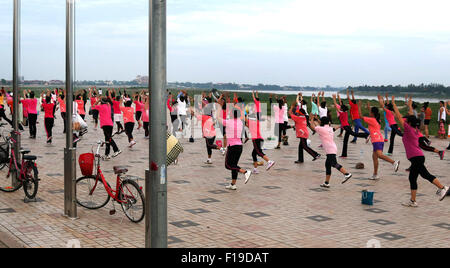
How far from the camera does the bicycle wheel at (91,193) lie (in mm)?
9023

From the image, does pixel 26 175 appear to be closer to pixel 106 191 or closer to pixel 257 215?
pixel 106 191

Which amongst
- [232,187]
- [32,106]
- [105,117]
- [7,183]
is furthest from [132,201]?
[32,106]

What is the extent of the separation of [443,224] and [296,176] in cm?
500

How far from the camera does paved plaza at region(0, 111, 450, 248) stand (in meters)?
7.35

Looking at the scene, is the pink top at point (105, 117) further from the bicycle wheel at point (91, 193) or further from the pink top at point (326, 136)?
the pink top at point (326, 136)

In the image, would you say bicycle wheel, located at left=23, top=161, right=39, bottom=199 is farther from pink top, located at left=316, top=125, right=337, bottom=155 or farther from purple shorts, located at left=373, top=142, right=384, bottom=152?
purple shorts, located at left=373, top=142, right=384, bottom=152

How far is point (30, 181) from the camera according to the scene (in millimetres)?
9641

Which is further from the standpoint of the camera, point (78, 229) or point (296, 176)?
point (296, 176)

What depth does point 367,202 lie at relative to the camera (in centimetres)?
985

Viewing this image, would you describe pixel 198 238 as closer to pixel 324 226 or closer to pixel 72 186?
pixel 324 226

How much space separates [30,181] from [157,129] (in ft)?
16.2

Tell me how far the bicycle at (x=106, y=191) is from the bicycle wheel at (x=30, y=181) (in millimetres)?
811
